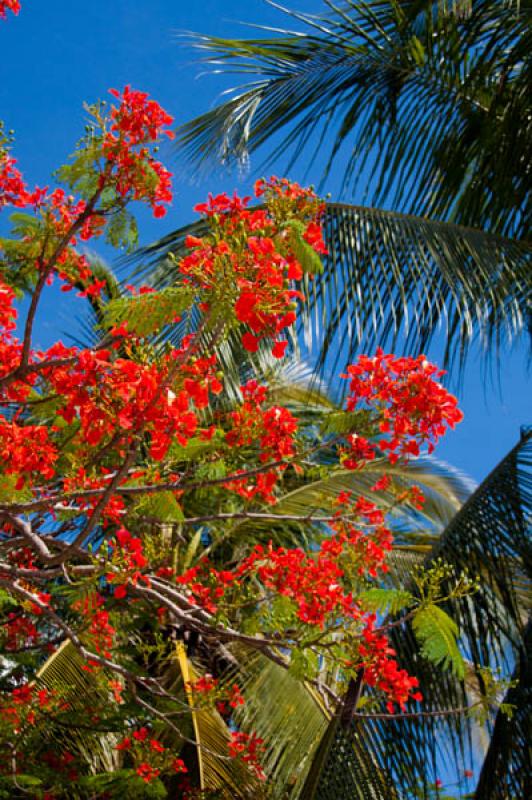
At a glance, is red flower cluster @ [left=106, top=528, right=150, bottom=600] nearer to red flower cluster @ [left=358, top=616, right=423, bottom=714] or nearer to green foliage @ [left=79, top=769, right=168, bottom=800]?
red flower cluster @ [left=358, top=616, right=423, bottom=714]

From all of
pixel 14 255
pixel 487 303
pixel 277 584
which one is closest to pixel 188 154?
pixel 487 303

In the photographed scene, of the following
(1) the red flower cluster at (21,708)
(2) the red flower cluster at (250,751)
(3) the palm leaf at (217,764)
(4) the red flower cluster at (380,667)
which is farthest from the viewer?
(3) the palm leaf at (217,764)

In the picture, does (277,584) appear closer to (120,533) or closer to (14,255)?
(120,533)

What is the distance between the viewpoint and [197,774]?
646 cm

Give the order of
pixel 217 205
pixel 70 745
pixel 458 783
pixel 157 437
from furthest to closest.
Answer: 1. pixel 70 745
2. pixel 458 783
3. pixel 217 205
4. pixel 157 437

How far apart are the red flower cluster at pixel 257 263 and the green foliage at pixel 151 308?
0.23 ft

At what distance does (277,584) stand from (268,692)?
2.46 m

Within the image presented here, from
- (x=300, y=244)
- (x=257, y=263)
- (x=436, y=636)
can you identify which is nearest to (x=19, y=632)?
(x=436, y=636)

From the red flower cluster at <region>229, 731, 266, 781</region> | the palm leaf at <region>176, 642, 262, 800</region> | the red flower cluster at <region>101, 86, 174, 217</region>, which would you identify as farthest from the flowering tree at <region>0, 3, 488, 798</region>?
the palm leaf at <region>176, 642, 262, 800</region>

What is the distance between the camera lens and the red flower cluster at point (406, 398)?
3240 mm

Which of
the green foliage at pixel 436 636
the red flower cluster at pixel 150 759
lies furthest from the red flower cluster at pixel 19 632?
the green foliage at pixel 436 636

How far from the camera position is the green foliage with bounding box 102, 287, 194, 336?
101 inches

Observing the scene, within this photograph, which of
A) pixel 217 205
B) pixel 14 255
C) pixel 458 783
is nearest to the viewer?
pixel 217 205

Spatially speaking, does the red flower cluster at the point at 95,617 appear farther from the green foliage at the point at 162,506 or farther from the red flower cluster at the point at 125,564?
the green foliage at the point at 162,506
